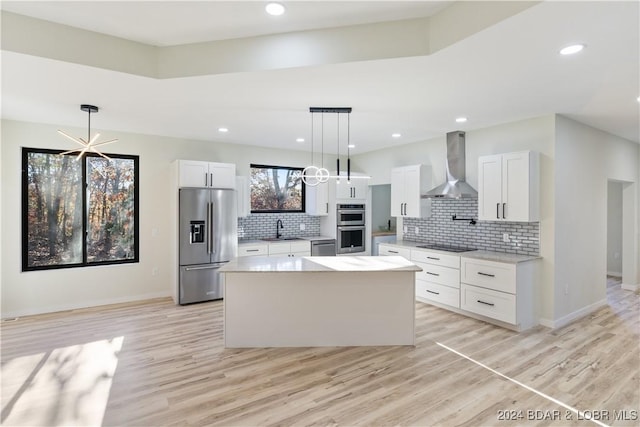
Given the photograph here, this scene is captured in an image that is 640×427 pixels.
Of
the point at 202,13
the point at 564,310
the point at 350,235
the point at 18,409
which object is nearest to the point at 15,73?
the point at 202,13

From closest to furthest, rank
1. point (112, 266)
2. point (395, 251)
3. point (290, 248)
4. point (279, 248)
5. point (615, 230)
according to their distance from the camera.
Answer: point (112, 266)
point (395, 251)
point (279, 248)
point (290, 248)
point (615, 230)

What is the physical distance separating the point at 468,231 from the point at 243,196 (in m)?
3.78

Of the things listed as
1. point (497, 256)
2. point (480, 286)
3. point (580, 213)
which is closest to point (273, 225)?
point (480, 286)

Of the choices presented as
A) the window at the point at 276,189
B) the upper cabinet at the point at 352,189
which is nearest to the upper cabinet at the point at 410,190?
the upper cabinet at the point at 352,189

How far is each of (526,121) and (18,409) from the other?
5.93 metres

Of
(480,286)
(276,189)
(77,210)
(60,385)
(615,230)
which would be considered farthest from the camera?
(615,230)

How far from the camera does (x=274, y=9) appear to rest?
2324mm

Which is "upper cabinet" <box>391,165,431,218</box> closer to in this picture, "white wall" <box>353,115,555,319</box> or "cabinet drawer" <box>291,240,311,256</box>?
"white wall" <box>353,115,555,319</box>

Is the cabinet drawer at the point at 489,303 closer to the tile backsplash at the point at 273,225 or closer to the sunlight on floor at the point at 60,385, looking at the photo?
the tile backsplash at the point at 273,225

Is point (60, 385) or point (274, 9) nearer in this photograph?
point (274, 9)

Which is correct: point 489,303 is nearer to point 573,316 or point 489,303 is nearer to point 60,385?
point 573,316

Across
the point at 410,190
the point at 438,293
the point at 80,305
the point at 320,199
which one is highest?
the point at 410,190

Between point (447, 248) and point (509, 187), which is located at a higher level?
point (509, 187)

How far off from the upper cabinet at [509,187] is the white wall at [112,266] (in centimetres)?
393
